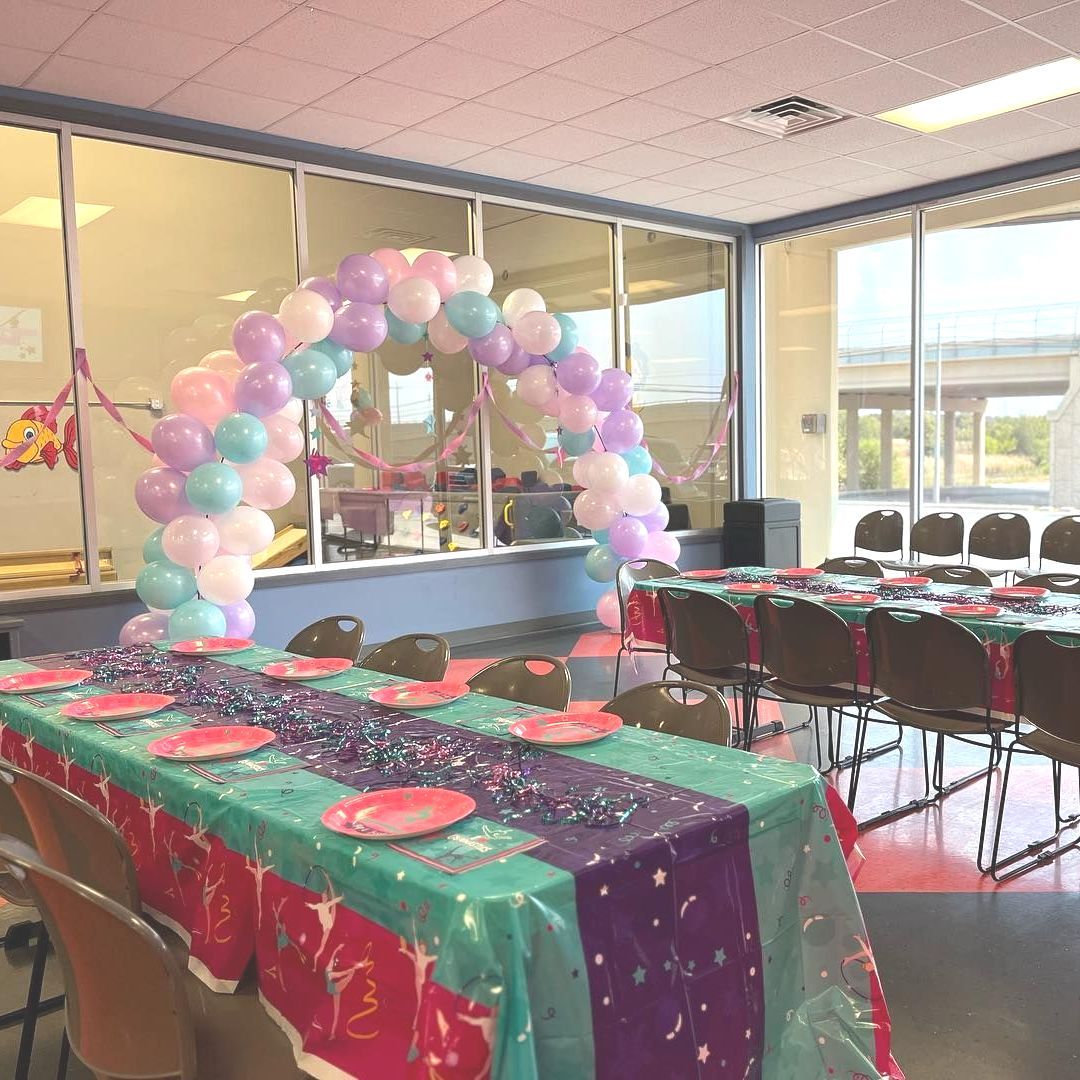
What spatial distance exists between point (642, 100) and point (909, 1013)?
4698 millimetres

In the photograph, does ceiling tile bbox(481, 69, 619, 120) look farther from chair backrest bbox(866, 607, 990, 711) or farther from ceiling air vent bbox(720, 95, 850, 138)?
chair backrest bbox(866, 607, 990, 711)

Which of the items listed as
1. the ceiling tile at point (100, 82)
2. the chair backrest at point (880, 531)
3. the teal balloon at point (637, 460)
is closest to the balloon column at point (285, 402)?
the teal balloon at point (637, 460)

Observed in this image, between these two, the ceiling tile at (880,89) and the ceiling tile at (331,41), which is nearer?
the ceiling tile at (331,41)

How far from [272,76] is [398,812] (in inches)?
173

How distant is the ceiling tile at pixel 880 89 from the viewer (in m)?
5.23

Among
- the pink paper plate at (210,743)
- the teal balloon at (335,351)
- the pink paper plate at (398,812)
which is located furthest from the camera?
the teal balloon at (335,351)

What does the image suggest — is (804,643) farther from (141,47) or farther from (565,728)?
(141,47)

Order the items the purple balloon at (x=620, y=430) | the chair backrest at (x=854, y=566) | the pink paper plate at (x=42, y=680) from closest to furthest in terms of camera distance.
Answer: the pink paper plate at (x=42, y=680) → the chair backrest at (x=854, y=566) → the purple balloon at (x=620, y=430)

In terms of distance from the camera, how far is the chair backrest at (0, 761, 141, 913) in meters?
1.85

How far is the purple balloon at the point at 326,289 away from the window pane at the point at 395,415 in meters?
0.97

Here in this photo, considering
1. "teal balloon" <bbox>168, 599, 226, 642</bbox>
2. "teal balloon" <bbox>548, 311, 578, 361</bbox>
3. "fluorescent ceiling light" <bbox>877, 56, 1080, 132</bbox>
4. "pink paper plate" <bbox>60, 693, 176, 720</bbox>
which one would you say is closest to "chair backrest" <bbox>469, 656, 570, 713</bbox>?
"pink paper plate" <bbox>60, 693, 176, 720</bbox>

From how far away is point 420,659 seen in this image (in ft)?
11.4

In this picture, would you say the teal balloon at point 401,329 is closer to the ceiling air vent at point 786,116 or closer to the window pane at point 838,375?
the ceiling air vent at point 786,116

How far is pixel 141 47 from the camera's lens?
15.2 feet
